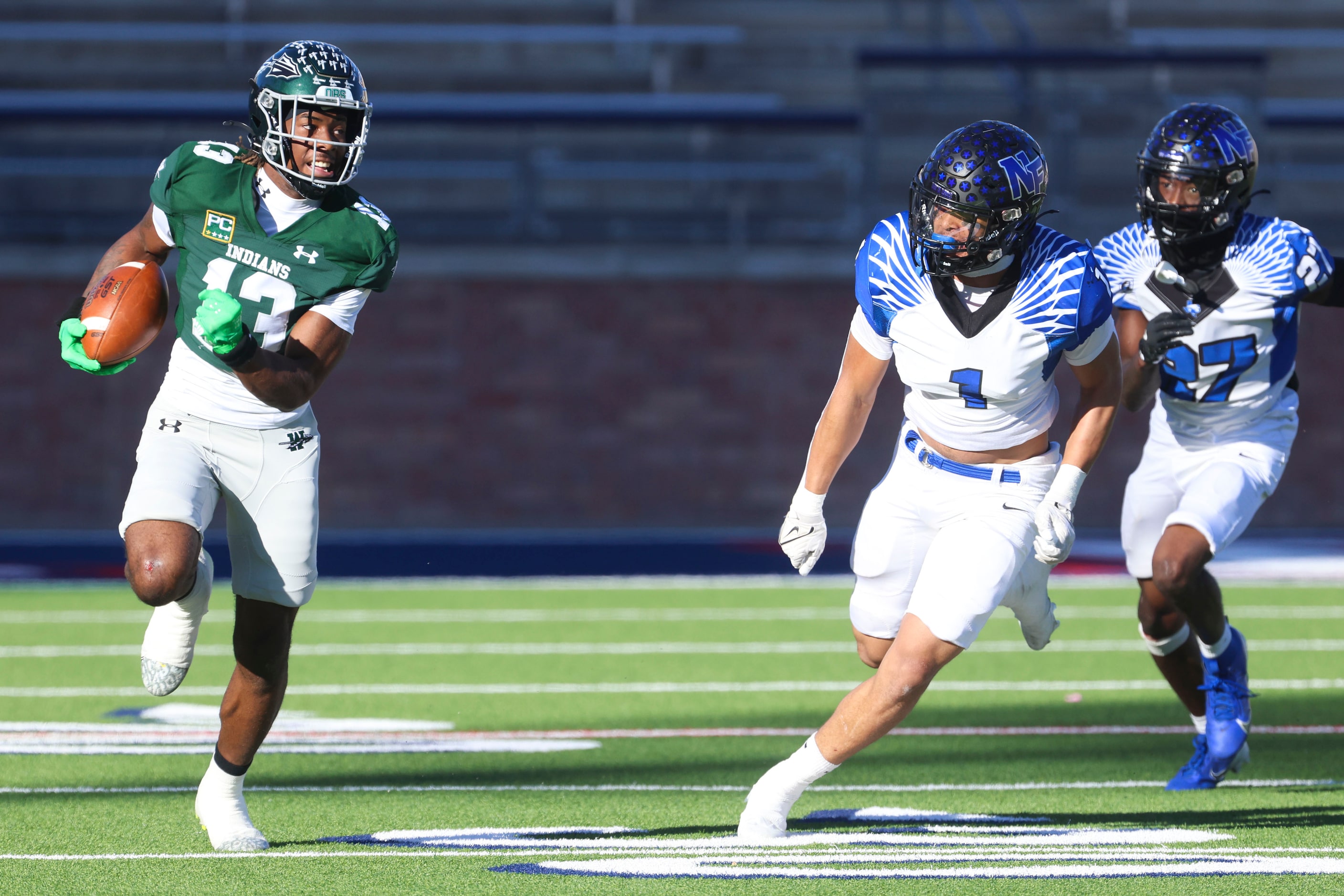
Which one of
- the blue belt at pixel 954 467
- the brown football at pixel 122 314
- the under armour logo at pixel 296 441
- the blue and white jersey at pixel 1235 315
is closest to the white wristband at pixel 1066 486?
the blue belt at pixel 954 467

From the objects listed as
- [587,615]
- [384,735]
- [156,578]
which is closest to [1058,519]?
[156,578]

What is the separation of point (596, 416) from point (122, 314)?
1008 centimetres

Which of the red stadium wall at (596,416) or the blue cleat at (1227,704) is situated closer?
the blue cleat at (1227,704)

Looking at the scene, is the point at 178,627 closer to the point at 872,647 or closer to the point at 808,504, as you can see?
the point at 808,504

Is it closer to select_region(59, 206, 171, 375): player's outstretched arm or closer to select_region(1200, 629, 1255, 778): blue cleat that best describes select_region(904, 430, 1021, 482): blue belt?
select_region(1200, 629, 1255, 778): blue cleat

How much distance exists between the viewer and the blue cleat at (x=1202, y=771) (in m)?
5.16

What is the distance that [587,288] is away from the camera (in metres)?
14.3

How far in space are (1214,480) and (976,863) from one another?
1.63 m

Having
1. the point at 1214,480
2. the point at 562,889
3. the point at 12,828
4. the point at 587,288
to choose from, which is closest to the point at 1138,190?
the point at 1214,480

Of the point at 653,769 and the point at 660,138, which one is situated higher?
the point at 653,769

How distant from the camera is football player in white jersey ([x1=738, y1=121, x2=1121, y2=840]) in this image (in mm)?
4188

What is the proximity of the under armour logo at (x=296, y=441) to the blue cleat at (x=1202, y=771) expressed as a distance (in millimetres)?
2758

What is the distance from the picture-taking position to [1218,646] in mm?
5234

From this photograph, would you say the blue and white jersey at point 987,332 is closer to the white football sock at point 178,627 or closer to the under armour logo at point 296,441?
the under armour logo at point 296,441
